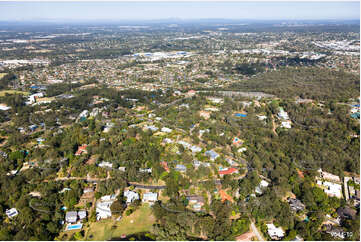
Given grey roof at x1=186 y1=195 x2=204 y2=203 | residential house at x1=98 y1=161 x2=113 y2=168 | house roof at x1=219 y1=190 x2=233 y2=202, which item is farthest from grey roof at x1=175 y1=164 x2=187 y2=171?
residential house at x1=98 y1=161 x2=113 y2=168

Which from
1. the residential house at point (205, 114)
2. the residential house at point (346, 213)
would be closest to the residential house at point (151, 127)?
the residential house at point (205, 114)

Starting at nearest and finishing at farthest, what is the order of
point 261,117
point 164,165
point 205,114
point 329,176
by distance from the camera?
point 329,176, point 164,165, point 261,117, point 205,114

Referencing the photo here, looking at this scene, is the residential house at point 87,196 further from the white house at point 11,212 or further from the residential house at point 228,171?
the residential house at point 228,171

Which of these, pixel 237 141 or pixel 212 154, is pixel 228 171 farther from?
pixel 237 141

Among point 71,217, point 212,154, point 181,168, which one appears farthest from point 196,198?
point 71,217

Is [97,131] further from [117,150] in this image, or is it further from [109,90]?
[109,90]

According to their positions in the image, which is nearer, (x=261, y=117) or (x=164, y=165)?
(x=164, y=165)
